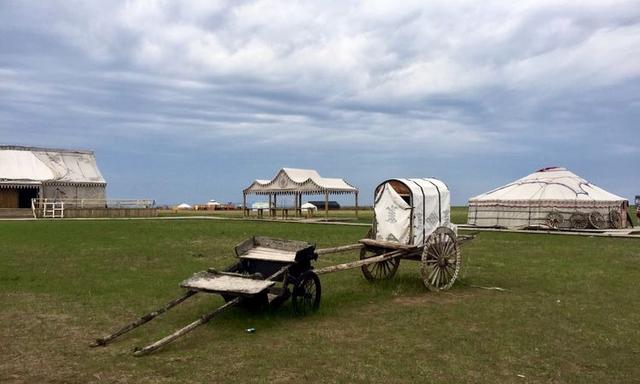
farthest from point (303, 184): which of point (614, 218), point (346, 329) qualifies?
point (346, 329)

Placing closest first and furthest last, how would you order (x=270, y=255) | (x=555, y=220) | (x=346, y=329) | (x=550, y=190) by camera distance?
1. (x=346, y=329)
2. (x=270, y=255)
3. (x=555, y=220)
4. (x=550, y=190)

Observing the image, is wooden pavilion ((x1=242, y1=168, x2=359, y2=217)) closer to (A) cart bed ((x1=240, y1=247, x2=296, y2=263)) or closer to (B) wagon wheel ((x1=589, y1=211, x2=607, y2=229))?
(B) wagon wheel ((x1=589, y1=211, x2=607, y2=229))

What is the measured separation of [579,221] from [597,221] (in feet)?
Answer: 3.41

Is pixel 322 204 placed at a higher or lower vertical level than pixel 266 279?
higher

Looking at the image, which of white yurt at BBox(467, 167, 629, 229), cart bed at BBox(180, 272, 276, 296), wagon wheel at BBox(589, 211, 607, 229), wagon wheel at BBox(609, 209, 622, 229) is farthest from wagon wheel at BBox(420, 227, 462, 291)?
wagon wheel at BBox(609, 209, 622, 229)

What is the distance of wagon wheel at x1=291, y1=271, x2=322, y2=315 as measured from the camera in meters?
9.08

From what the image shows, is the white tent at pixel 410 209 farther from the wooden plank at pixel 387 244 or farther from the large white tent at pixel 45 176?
the large white tent at pixel 45 176

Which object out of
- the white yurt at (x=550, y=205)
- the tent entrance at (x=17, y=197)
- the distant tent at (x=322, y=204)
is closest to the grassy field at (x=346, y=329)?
the white yurt at (x=550, y=205)

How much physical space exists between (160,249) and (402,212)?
10209mm

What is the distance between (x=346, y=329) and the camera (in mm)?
8297

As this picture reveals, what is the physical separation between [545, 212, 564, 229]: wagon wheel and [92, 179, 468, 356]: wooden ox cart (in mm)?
23119

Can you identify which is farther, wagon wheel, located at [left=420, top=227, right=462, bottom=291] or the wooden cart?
wagon wheel, located at [left=420, top=227, right=462, bottom=291]

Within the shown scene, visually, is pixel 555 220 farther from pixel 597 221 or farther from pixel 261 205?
pixel 261 205

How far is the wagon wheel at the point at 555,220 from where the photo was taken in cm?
3297
